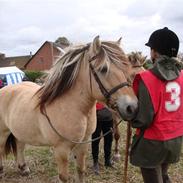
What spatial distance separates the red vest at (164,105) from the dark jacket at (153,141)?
4 cm

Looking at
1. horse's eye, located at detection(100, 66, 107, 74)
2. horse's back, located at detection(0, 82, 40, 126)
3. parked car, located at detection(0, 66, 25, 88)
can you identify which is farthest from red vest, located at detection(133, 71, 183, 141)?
parked car, located at detection(0, 66, 25, 88)

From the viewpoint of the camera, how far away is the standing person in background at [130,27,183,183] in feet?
8.62

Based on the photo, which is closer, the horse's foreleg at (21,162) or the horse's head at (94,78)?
the horse's head at (94,78)

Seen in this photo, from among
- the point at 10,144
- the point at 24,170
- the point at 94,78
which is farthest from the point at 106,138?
the point at 94,78

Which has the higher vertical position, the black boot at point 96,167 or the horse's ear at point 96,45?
the horse's ear at point 96,45

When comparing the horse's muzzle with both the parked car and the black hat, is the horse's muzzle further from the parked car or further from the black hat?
the parked car

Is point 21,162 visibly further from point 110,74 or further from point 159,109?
point 159,109

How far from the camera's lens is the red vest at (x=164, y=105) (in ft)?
8.60

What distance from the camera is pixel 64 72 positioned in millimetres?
3602

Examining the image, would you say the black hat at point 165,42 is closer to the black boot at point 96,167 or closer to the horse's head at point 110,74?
the horse's head at point 110,74

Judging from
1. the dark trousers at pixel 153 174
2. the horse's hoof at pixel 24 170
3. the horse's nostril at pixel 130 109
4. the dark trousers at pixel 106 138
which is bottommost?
the horse's hoof at pixel 24 170

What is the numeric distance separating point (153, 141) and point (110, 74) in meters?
0.74

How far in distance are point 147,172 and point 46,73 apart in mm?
1752

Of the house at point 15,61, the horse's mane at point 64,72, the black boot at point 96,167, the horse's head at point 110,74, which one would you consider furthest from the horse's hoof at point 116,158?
the house at point 15,61
